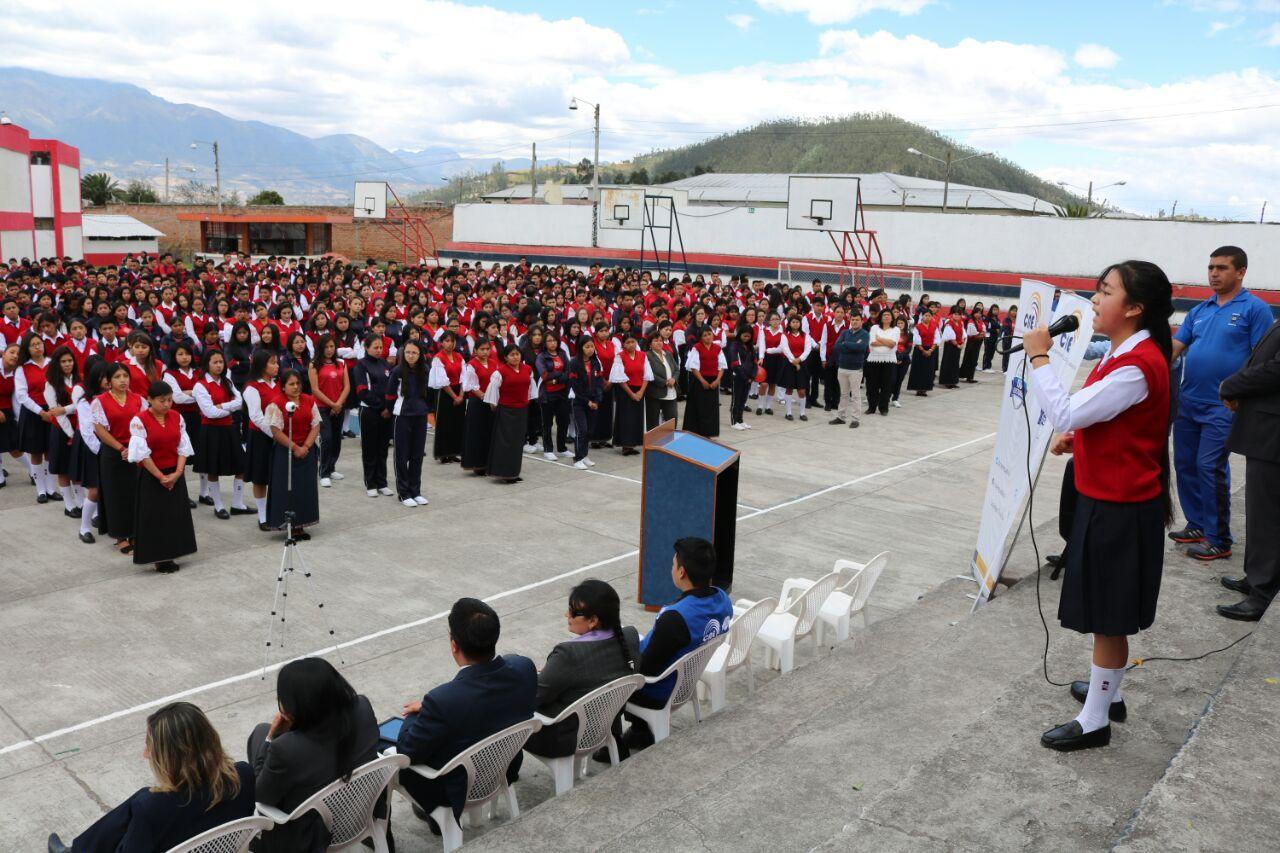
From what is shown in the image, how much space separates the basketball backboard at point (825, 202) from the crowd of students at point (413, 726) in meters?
26.6

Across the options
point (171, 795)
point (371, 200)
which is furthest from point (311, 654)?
point (371, 200)

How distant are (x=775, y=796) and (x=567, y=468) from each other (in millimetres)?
8539

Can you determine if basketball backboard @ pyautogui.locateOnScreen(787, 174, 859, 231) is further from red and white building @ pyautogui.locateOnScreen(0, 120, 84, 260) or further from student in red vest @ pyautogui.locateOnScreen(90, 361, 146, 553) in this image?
student in red vest @ pyautogui.locateOnScreen(90, 361, 146, 553)

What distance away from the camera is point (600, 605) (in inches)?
185

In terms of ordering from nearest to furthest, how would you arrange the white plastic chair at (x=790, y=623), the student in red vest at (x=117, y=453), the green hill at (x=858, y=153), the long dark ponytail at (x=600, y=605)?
the long dark ponytail at (x=600, y=605)
the white plastic chair at (x=790, y=623)
the student in red vest at (x=117, y=453)
the green hill at (x=858, y=153)

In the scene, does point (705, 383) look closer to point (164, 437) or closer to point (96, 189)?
point (164, 437)

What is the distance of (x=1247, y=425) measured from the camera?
4.97 m

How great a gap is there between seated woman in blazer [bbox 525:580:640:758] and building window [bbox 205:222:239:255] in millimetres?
53698

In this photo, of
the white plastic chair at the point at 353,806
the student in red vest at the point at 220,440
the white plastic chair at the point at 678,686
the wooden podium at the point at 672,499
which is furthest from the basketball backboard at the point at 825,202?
the white plastic chair at the point at 353,806

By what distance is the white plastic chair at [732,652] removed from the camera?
5469 mm

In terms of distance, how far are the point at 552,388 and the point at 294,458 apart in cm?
408

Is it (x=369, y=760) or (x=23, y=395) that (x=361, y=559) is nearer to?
(x=23, y=395)

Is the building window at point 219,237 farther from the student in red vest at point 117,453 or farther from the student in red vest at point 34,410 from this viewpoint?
the student in red vest at point 117,453

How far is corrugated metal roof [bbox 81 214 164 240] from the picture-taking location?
50.1m
